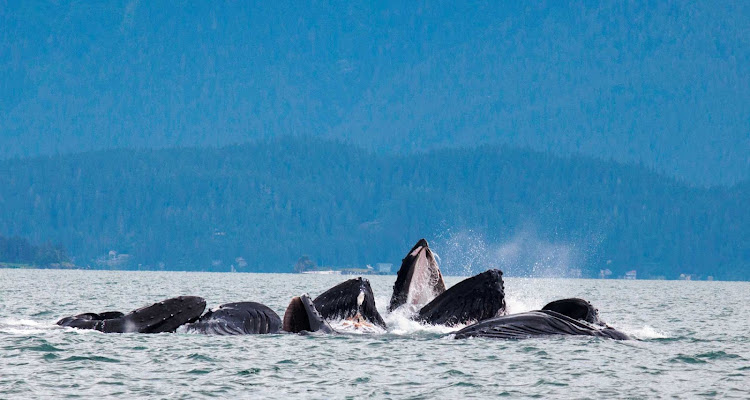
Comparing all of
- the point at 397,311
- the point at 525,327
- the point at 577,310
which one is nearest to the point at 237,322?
the point at 397,311

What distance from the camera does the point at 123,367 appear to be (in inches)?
920

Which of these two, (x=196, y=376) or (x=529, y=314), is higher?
(x=529, y=314)

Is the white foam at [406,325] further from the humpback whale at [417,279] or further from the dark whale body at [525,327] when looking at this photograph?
the dark whale body at [525,327]

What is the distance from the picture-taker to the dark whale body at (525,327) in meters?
27.8

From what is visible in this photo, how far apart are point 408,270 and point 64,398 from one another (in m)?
12.3

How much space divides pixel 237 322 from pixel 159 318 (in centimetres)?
217

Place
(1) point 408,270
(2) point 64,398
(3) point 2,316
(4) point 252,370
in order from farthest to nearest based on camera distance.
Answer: (3) point 2,316, (1) point 408,270, (4) point 252,370, (2) point 64,398

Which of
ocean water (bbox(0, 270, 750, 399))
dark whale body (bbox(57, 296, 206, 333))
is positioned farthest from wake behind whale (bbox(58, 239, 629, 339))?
ocean water (bbox(0, 270, 750, 399))

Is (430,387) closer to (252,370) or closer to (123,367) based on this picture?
(252,370)

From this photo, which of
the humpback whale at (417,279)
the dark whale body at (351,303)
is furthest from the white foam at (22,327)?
the humpback whale at (417,279)

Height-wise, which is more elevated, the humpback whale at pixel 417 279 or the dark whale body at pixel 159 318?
the humpback whale at pixel 417 279

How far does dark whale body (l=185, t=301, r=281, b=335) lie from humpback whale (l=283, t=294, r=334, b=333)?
1.86ft

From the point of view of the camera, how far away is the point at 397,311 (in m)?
30.5

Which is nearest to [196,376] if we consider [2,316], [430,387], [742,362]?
[430,387]
